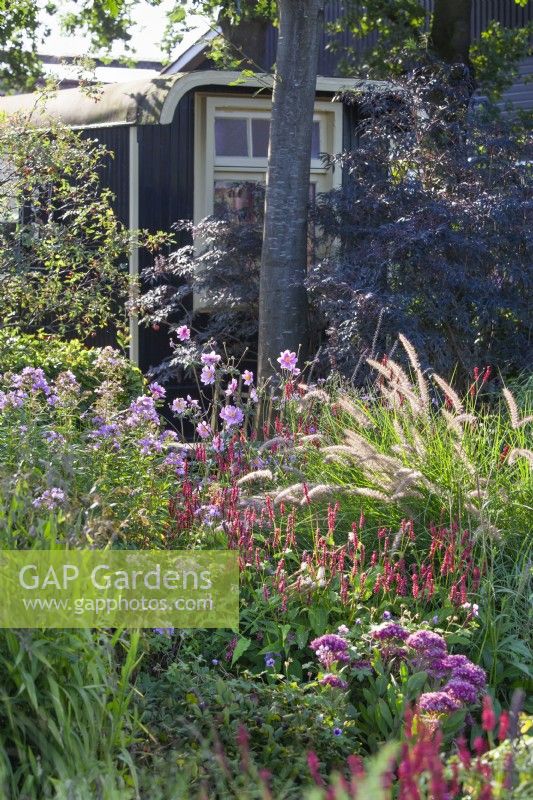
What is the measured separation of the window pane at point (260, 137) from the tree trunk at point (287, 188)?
4.54 feet

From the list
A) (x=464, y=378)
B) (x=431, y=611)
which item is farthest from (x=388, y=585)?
(x=464, y=378)

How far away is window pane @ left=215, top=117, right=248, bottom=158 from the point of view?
1105 cm

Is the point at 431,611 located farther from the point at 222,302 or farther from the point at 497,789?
the point at 222,302

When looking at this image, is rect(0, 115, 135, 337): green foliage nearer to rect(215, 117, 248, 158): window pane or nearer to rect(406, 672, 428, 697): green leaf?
rect(215, 117, 248, 158): window pane

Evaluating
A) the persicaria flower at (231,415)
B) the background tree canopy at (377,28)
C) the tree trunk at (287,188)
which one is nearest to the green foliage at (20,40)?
the background tree canopy at (377,28)

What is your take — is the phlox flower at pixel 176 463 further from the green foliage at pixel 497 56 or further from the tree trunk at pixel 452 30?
the green foliage at pixel 497 56

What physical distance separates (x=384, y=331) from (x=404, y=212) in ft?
4.14

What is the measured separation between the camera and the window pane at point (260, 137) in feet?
36.9

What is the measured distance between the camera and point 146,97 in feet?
34.7

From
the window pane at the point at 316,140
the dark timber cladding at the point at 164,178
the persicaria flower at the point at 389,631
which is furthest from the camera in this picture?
the window pane at the point at 316,140

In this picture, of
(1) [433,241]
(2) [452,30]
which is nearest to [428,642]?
(1) [433,241]

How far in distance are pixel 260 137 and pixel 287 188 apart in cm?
160

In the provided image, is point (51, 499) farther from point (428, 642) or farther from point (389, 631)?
point (428, 642)

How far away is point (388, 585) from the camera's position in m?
4.41
